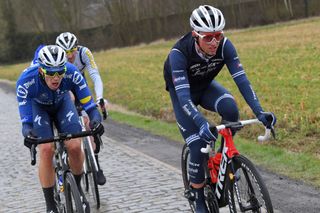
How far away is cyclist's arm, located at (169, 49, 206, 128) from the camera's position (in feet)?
17.4

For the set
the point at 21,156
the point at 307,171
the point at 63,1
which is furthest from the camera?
the point at 63,1

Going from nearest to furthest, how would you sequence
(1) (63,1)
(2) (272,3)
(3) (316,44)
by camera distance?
(3) (316,44), (2) (272,3), (1) (63,1)

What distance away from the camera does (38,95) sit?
6.22 metres

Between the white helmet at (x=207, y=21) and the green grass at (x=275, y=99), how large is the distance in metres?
3.36

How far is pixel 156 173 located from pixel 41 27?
66838 millimetres

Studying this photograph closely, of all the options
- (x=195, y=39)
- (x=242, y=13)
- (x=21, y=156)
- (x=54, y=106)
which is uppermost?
(x=195, y=39)

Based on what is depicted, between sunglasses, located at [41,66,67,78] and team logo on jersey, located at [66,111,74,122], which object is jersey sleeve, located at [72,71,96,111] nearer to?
team logo on jersey, located at [66,111,74,122]

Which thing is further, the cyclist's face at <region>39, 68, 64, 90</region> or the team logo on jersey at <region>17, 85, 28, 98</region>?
the team logo on jersey at <region>17, 85, 28, 98</region>

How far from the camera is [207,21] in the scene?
5148mm

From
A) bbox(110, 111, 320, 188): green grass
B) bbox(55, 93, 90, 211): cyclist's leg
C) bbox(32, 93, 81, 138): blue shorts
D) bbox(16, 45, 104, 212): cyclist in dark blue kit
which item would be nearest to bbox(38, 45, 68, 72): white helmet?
bbox(16, 45, 104, 212): cyclist in dark blue kit

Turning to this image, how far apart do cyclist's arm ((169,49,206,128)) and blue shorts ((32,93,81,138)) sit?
155 cm

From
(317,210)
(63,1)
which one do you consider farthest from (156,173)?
(63,1)

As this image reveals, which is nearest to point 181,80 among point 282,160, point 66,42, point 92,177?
point 92,177

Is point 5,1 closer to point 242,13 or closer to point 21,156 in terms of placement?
point 242,13
